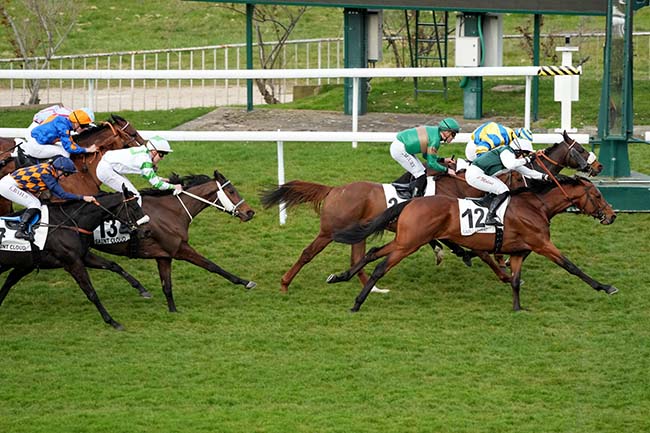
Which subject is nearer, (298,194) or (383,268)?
(383,268)

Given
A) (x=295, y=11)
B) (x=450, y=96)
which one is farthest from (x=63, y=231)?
(x=295, y=11)

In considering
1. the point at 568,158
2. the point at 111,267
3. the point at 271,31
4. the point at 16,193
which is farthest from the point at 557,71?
the point at 271,31

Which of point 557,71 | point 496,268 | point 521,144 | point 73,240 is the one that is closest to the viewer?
point 73,240

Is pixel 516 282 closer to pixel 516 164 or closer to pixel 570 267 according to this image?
pixel 570 267

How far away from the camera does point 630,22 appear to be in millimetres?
11938

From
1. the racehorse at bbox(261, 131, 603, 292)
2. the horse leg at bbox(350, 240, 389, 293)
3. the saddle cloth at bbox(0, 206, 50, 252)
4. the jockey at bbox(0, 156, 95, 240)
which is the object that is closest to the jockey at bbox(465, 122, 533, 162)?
the racehorse at bbox(261, 131, 603, 292)

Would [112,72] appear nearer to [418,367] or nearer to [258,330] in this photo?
[258,330]

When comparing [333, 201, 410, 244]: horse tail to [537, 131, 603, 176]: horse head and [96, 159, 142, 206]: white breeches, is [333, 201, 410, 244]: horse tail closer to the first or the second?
[537, 131, 603, 176]: horse head

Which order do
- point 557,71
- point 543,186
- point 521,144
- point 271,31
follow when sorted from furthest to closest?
point 271,31, point 557,71, point 521,144, point 543,186

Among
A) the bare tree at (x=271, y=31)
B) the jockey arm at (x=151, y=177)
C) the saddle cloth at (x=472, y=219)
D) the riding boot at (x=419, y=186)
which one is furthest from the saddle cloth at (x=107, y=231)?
the bare tree at (x=271, y=31)

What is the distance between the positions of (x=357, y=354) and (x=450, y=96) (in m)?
8.71

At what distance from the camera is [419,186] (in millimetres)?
10336

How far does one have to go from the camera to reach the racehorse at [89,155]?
10.4 m

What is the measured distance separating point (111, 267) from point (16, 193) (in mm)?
965
